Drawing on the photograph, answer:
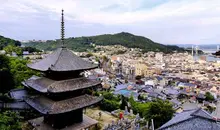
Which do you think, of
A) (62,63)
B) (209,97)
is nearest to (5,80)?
(62,63)

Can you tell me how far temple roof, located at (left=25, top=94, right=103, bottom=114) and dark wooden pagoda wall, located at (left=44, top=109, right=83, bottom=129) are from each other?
918mm

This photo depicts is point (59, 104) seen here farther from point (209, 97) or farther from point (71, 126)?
point (209, 97)

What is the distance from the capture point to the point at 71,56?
54.2 ft

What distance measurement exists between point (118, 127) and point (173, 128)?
7.26 metres

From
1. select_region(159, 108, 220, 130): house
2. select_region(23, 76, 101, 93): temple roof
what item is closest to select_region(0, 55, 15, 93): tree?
select_region(23, 76, 101, 93): temple roof

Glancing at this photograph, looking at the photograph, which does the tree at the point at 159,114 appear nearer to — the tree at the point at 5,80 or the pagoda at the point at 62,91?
the pagoda at the point at 62,91

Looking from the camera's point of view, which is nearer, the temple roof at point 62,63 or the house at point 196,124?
the house at point 196,124

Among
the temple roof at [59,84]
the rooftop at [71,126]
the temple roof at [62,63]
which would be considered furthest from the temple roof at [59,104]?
the temple roof at [62,63]

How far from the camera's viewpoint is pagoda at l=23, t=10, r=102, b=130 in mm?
14477

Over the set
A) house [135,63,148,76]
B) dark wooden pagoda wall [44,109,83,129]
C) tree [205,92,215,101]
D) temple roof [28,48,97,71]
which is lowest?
tree [205,92,215,101]

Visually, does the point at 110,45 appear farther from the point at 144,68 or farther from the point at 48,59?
the point at 48,59

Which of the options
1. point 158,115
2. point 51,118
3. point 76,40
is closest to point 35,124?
point 51,118

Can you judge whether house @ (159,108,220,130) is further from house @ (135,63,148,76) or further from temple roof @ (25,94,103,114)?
house @ (135,63,148,76)

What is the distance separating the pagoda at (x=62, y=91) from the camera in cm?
1448
